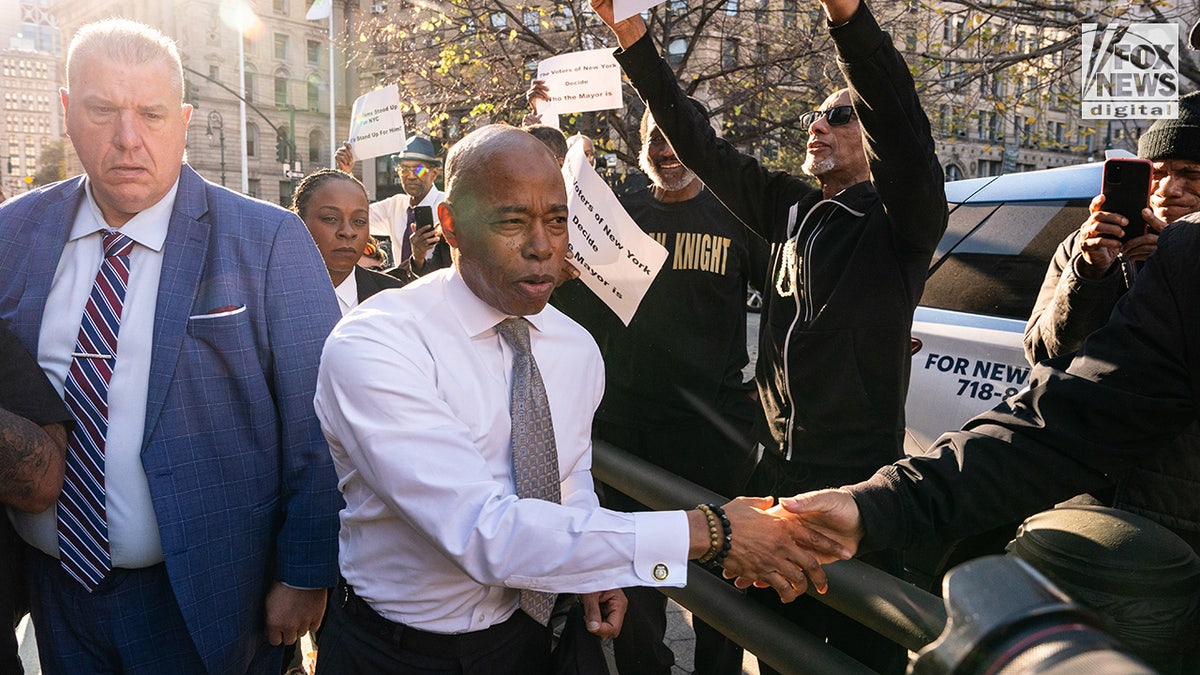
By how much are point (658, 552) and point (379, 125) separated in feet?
19.2

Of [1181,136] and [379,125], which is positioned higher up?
[379,125]

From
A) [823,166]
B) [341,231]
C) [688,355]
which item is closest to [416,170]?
[341,231]

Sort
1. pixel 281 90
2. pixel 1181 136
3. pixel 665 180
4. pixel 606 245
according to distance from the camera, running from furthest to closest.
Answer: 1. pixel 281 90
2. pixel 665 180
3. pixel 606 245
4. pixel 1181 136

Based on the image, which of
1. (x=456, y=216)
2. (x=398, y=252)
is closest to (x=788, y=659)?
(x=456, y=216)

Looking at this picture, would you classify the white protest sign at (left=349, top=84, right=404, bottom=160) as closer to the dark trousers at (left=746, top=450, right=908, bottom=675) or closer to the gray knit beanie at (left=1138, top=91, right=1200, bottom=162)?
the dark trousers at (left=746, top=450, right=908, bottom=675)

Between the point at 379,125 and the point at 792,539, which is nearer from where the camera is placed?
the point at 792,539

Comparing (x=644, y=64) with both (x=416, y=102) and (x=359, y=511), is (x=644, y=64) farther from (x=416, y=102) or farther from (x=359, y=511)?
(x=416, y=102)

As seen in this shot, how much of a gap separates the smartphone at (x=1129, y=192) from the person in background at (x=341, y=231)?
3032 millimetres

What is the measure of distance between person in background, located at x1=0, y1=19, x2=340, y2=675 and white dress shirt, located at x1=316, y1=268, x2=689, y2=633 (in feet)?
1.48

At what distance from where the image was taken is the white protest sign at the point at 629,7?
8.09 ft

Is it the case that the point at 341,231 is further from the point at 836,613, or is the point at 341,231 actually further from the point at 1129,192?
the point at 1129,192

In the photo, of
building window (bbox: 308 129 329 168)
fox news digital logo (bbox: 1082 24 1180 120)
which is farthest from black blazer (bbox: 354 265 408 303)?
building window (bbox: 308 129 329 168)

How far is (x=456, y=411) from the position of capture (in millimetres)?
1875

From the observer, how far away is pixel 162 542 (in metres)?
2.20
